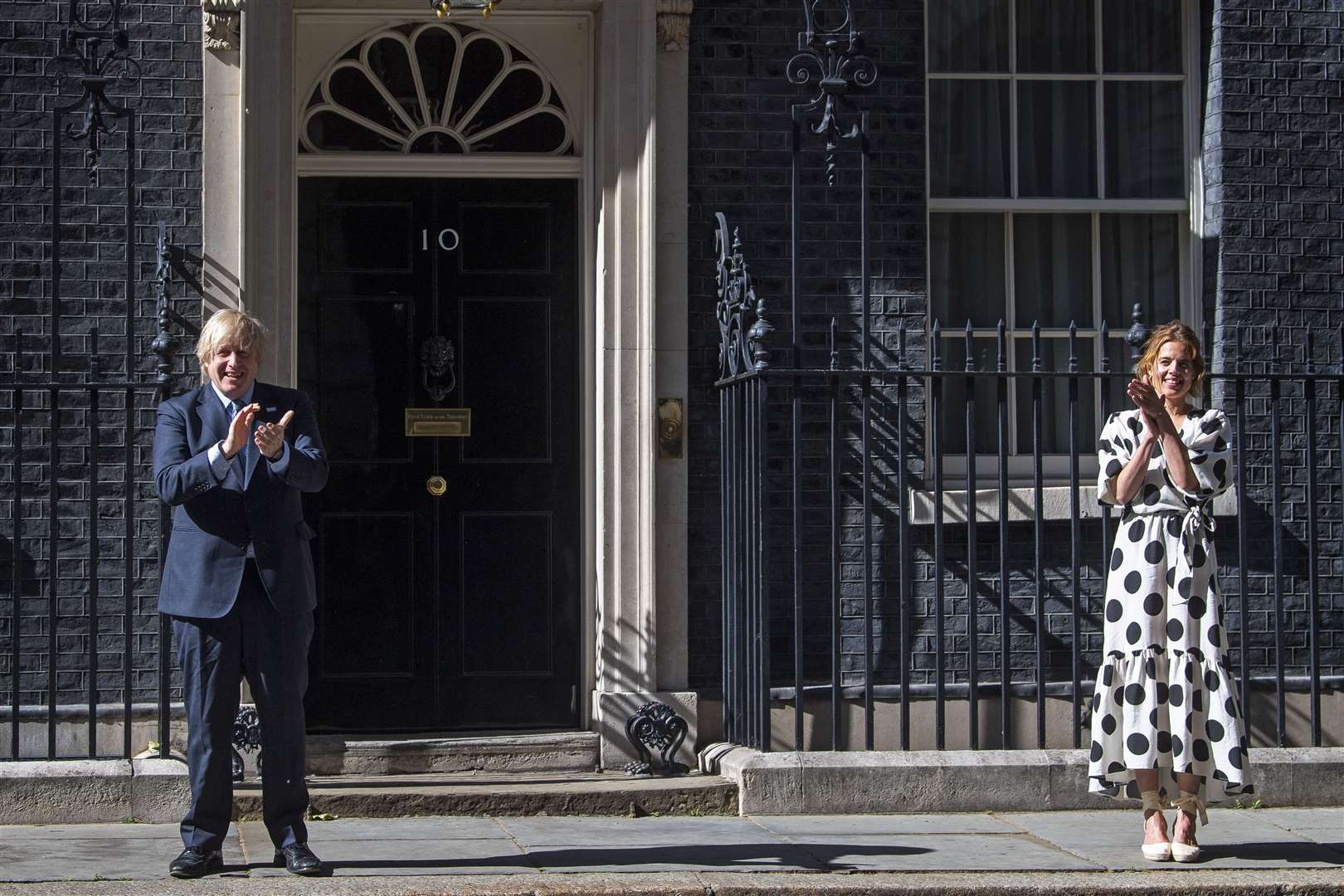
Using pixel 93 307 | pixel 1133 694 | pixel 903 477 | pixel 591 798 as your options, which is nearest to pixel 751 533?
pixel 903 477

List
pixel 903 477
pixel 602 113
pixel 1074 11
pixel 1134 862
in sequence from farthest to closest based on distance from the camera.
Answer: pixel 1074 11
pixel 602 113
pixel 903 477
pixel 1134 862

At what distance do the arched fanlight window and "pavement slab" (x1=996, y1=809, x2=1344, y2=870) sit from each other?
3.82 meters

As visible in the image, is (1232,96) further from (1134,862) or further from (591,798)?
(591,798)

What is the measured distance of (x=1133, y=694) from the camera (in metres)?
6.18

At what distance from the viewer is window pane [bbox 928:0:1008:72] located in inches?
331

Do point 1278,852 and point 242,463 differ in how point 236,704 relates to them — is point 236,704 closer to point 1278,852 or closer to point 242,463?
point 242,463

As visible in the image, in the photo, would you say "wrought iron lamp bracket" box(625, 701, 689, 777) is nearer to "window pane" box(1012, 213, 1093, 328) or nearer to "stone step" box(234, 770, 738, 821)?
"stone step" box(234, 770, 738, 821)

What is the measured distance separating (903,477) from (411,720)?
102 inches

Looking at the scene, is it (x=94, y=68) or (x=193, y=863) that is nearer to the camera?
(x=193, y=863)

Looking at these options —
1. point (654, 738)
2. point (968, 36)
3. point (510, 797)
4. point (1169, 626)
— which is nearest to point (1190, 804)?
point (1169, 626)

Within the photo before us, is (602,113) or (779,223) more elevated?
(602,113)

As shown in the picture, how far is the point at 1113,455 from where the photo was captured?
6238 millimetres

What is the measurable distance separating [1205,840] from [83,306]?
5230mm

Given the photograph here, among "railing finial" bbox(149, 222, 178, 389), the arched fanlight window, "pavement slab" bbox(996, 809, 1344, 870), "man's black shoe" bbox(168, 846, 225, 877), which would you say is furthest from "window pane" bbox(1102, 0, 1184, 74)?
"man's black shoe" bbox(168, 846, 225, 877)
